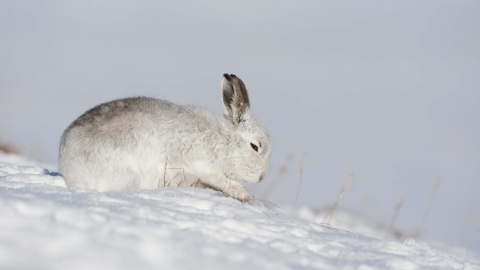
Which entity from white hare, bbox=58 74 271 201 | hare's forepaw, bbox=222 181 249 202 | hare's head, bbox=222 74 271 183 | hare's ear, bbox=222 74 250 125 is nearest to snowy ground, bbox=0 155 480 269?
white hare, bbox=58 74 271 201

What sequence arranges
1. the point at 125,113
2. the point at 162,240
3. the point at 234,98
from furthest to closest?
the point at 234,98 → the point at 125,113 → the point at 162,240

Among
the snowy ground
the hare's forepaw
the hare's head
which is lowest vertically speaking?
the hare's forepaw

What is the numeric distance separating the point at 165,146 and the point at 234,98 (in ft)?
3.86

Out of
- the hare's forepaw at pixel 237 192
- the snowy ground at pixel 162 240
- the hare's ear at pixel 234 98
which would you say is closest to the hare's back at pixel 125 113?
the hare's ear at pixel 234 98

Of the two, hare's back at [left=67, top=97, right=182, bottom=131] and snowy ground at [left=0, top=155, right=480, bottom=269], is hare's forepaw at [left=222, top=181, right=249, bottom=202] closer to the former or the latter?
hare's back at [left=67, top=97, right=182, bottom=131]

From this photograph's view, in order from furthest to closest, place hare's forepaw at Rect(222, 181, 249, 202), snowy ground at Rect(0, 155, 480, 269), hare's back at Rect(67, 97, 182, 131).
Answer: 1. hare's forepaw at Rect(222, 181, 249, 202)
2. hare's back at Rect(67, 97, 182, 131)
3. snowy ground at Rect(0, 155, 480, 269)

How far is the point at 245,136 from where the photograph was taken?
6.70 meters

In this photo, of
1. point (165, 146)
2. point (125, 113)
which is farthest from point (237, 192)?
point (125, 113)

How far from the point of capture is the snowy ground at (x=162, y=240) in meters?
3.06

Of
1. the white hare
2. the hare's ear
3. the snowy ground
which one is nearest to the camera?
the snowy ground

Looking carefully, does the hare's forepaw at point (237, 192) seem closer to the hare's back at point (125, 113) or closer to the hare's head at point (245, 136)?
the hare's head at point (245, 136)

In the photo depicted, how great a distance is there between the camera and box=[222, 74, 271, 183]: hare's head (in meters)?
6.53

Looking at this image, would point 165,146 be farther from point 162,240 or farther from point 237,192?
point 162,240

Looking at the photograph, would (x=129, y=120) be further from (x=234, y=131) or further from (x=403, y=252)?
(x=403, y=252)
